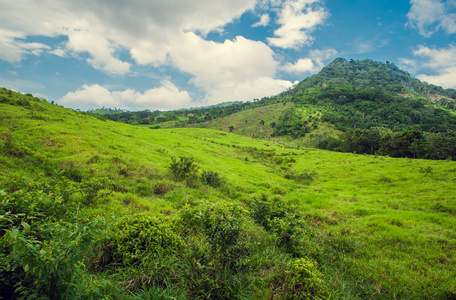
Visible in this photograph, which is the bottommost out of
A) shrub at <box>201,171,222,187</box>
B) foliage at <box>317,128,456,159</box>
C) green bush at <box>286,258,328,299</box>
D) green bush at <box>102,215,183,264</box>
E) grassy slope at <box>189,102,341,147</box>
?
shrub at <box>201,171,222,187</box>

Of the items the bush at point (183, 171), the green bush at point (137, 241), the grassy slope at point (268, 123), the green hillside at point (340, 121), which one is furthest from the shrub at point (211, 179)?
the grassy slope at point (268, 123)

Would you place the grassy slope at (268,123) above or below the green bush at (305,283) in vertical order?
above

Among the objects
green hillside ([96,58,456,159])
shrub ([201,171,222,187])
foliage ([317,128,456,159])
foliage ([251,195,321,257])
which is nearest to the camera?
foliage ([251,195,321,257])

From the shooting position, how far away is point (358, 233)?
9758 millimetres

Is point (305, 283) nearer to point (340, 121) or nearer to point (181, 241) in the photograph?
point (181, 241)

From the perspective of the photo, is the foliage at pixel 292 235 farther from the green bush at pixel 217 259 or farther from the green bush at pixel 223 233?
the green bush at pixel 223 233

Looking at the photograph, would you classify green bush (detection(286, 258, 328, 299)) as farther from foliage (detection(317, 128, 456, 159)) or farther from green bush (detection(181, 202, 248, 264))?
foliage (detection(317, 128, 456, 159))

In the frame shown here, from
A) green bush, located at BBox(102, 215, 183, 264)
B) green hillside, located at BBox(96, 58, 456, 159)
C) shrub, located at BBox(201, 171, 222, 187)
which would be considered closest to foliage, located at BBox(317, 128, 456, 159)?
green hillside, located at BBox(96, 58, 456, 159)

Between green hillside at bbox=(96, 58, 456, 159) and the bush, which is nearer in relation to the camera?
the bush

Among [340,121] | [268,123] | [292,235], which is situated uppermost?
[340,121]

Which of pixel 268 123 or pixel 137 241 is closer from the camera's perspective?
pixel 137 241

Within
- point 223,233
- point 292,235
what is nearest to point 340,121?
point 292,235

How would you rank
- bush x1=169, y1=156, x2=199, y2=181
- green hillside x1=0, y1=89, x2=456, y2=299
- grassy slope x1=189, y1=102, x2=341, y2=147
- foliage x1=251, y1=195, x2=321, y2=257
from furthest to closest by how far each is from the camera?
grassy slope x1=189, y1=102, x2=341, y2=147 < bush x1=169, y1=156, x2=199, y2=181 < foliage x1=251, y1=195, x2=321, y2=257 < green hillside x1=0, y1=89, x2=456, y2=299

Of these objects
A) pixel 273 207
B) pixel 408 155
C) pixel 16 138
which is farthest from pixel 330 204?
pixel 408 155
